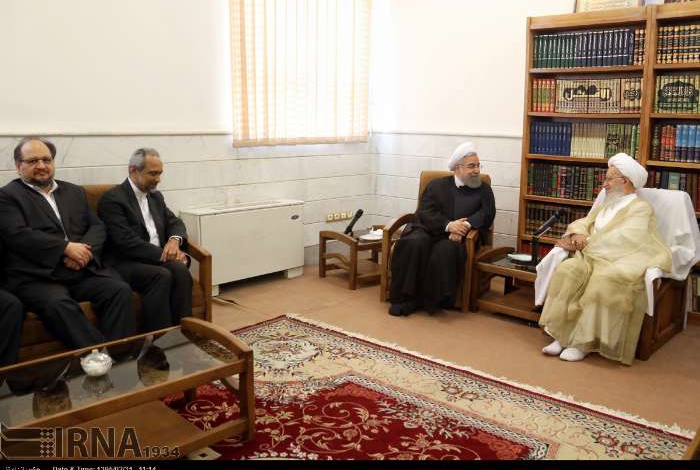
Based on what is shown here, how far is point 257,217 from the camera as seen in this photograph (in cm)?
503

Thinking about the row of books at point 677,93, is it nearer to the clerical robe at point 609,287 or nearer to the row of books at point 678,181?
the row of books at point 678,181

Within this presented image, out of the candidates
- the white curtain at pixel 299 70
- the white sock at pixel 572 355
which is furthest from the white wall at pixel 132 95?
the white sock at pixel 572 355

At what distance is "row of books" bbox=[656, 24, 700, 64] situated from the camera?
4105 mm

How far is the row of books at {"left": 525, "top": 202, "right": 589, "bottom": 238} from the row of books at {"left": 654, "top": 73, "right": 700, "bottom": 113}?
35.2 inches

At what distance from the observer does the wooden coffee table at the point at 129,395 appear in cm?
222

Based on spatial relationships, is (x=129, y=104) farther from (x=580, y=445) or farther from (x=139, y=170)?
(x=580, y=445)

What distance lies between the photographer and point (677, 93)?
4.20 metres

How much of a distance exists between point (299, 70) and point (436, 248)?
6.65 feet

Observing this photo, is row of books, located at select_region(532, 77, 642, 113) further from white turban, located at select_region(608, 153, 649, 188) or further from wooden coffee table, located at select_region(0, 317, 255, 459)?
wooden coffee table, located at select_region(0, 317, 255, 459)

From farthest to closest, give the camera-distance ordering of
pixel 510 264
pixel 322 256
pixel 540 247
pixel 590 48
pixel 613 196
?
pixel 322 256, pixel 540 247, pixel 590 48, pixel 510 264, pixel 613 196

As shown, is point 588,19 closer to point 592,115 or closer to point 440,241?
point 592,115

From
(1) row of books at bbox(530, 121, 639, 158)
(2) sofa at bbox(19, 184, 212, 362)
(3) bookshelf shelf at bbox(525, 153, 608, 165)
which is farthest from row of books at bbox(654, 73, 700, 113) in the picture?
(2) sofa at bbox(19, 184, 212, 362)

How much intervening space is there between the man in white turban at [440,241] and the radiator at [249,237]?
3.43 ft

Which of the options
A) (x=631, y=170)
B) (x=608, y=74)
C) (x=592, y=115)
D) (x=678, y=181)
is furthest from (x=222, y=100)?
(x=678, y=181)
